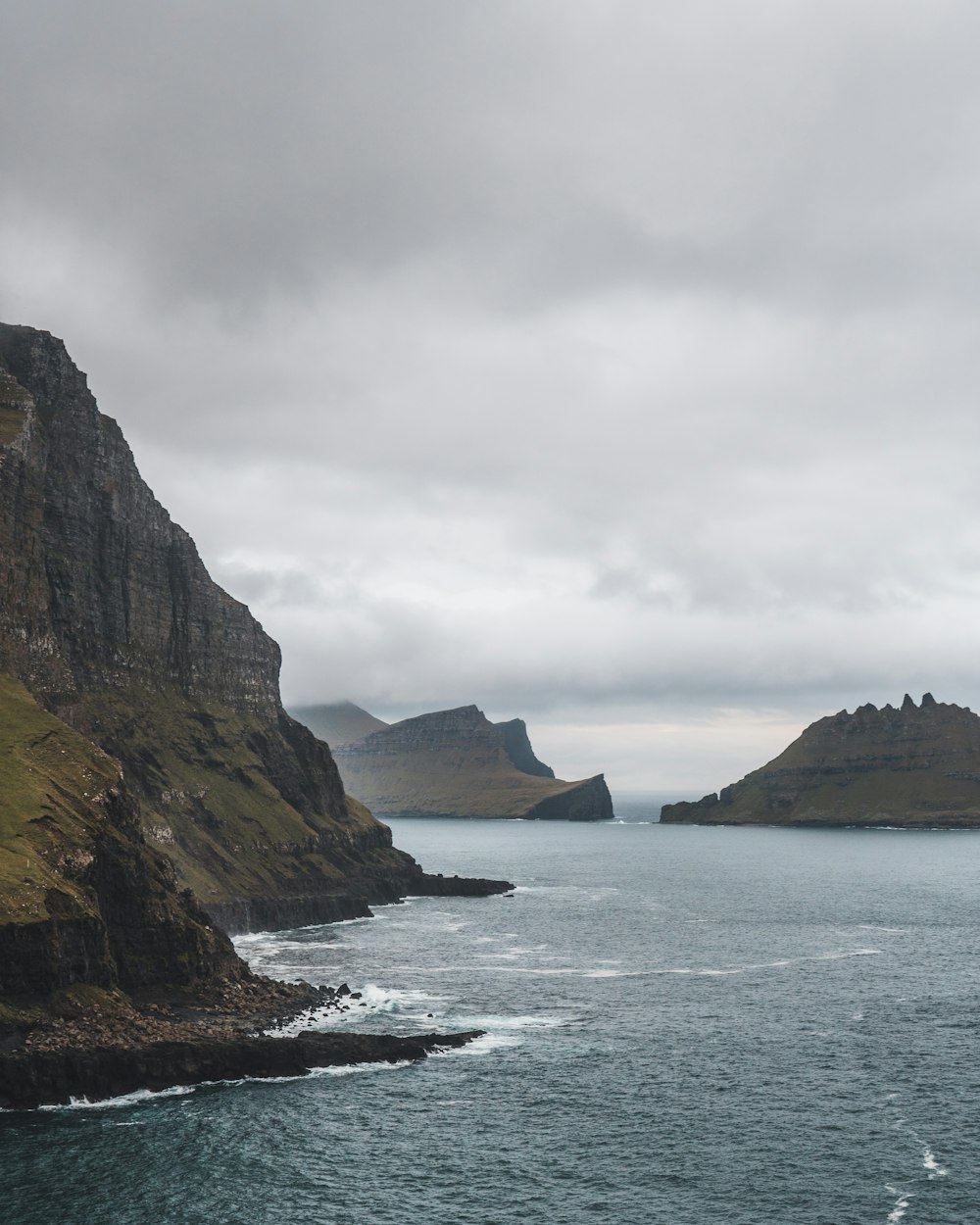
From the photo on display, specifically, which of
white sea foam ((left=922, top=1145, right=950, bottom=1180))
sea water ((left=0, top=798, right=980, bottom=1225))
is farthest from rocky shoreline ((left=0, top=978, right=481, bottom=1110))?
white sea foam ((left=922, top=1145, right=950, bottom=1180))

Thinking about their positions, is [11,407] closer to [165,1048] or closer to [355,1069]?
[165,1048]

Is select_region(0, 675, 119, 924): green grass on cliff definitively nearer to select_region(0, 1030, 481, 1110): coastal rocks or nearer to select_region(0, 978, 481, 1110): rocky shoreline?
select_region(0, 978, 481, 1110): rocky shoreline

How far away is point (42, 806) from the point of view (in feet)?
370

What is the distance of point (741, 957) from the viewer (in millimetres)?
164000

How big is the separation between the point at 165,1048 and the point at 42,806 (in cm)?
3055

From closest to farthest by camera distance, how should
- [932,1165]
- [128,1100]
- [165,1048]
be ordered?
[932,1165], [128,1100], [165,1048]

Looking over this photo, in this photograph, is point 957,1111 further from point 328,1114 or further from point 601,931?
point 601,931

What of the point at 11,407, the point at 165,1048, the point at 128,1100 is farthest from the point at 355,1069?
the point at 11,407

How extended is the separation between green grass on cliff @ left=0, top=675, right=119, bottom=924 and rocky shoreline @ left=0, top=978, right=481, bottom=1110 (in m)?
11.0

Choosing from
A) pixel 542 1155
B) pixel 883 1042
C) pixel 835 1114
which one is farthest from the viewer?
pixel 883 1042

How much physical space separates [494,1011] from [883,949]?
76.9 metres

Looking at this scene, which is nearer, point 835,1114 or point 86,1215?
point 86,1215

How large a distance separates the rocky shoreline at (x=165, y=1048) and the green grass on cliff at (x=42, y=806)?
435 inches

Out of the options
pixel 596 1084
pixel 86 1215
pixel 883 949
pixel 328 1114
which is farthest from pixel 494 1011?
pixel 883 949
